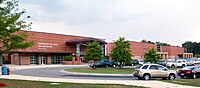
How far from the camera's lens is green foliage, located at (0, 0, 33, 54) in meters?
20.2

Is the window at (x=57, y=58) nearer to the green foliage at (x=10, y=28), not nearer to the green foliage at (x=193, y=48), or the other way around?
the green foliage at (x=10, y=28)

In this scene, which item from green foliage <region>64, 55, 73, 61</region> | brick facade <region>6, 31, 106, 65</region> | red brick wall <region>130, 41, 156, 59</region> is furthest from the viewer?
red brick wall <region>130, 41, 156, 59</region>

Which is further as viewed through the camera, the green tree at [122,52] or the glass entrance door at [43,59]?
the glass entrance door at [43,59]

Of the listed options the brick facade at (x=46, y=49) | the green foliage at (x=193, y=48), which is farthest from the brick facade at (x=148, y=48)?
the green foliage at (x=193, y=48)

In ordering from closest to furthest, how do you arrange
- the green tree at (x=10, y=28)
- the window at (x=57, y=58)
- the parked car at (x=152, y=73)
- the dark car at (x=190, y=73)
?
the green tree at (x=10, y=28) < the parked car at (x=152, y=73) < the dark car at (x=190, y=73) < the window at (x=57, y=58)

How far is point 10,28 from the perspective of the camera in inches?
818

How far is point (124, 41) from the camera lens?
2181 inches

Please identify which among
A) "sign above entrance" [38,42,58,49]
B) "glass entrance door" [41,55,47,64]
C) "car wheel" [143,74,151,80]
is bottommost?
"car wheel" [143,74,151,80]

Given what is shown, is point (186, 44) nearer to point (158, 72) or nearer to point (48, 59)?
point (48, 59)

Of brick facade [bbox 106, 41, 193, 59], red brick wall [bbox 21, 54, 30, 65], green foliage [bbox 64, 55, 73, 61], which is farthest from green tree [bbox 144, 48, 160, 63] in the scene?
brick facade [bbox 106, 41, 193, 59]

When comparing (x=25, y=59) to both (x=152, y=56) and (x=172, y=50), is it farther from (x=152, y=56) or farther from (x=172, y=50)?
(x=172, y=50)

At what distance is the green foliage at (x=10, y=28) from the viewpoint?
20.2 m

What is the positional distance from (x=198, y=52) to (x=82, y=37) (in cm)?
11201

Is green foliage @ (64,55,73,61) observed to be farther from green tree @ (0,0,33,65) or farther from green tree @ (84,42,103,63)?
green tree @ (0,0,33,65)
